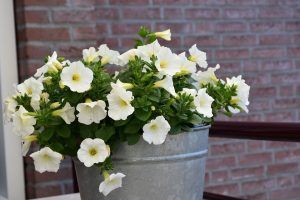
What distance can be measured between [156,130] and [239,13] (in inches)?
75.1

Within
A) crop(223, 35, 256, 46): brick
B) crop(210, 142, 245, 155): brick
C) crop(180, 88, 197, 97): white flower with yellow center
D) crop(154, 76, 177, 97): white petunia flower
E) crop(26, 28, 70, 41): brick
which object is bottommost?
crop(180, 88, 197, 97): white flower with yellow center

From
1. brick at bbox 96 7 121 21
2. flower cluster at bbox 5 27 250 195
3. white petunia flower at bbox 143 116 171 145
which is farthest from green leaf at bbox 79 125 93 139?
brick at bbox 96 7 121 21

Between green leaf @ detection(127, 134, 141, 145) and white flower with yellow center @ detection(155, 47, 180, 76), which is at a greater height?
white flower with yellow center @ detection(155, 47, 180, 76)

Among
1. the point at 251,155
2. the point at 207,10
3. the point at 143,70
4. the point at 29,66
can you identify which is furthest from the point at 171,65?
the point at 251,155

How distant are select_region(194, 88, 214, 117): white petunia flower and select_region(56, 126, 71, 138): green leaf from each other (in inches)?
9.0

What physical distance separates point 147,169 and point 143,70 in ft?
0.58

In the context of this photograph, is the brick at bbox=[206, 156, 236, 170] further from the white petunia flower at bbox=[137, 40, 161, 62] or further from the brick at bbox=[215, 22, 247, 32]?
the white petunia flower at bbox=[137, 40, 161, 62]

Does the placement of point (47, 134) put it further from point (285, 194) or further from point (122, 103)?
point (285, 194)

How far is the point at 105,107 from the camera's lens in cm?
92

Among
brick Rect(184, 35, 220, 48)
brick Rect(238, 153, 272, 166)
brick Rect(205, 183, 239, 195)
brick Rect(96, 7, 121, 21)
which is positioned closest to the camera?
brick Rect(96, 7, 121, 21)

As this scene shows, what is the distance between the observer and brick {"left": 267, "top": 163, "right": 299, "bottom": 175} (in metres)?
2.80

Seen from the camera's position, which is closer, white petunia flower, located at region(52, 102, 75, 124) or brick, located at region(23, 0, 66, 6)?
white petunia flower, located at region(52, 102, 75, 124)

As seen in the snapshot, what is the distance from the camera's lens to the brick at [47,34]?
184 centimetres

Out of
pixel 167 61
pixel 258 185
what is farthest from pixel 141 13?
pixel 167 61
